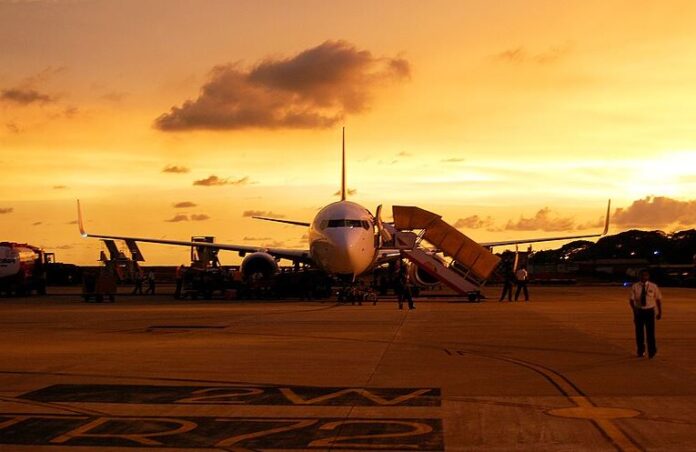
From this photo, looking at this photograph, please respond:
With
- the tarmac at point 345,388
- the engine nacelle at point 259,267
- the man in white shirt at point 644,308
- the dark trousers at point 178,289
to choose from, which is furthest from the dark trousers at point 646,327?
the dark trousers at point 178,289

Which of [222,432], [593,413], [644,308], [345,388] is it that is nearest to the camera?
[222,432]

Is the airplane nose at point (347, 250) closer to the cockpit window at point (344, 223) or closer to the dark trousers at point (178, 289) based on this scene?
the cockpit window at point (344, 223)

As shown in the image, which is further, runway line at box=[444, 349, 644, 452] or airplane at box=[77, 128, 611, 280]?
airplane at box=[77, 128, 611, 280]

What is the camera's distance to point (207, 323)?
2792 centimetres

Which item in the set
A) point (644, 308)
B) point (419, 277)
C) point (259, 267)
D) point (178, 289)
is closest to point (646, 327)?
point (644, 308)

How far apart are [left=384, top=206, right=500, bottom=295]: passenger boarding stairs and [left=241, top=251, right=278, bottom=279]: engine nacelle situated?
246 inches

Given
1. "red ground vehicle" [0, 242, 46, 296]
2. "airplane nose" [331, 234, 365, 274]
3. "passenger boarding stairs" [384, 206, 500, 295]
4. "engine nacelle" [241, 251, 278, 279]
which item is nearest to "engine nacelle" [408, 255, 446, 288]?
"passenger boarding stairs" [384, 206, 500, 295]

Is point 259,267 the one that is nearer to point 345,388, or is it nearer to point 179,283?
point 179,283

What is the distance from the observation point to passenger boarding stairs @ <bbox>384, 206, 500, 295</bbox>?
4459 centimetres

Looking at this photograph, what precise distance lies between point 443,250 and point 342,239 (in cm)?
648

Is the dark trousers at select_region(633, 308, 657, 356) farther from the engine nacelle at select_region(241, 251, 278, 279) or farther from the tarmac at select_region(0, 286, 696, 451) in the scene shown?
the engine nacelle at select_region(241, 251, 278, 279)

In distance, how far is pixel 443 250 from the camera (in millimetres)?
46406

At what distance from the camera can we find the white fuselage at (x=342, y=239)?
42094 mm

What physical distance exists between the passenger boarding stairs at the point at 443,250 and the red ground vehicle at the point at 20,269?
2110 centimetres
